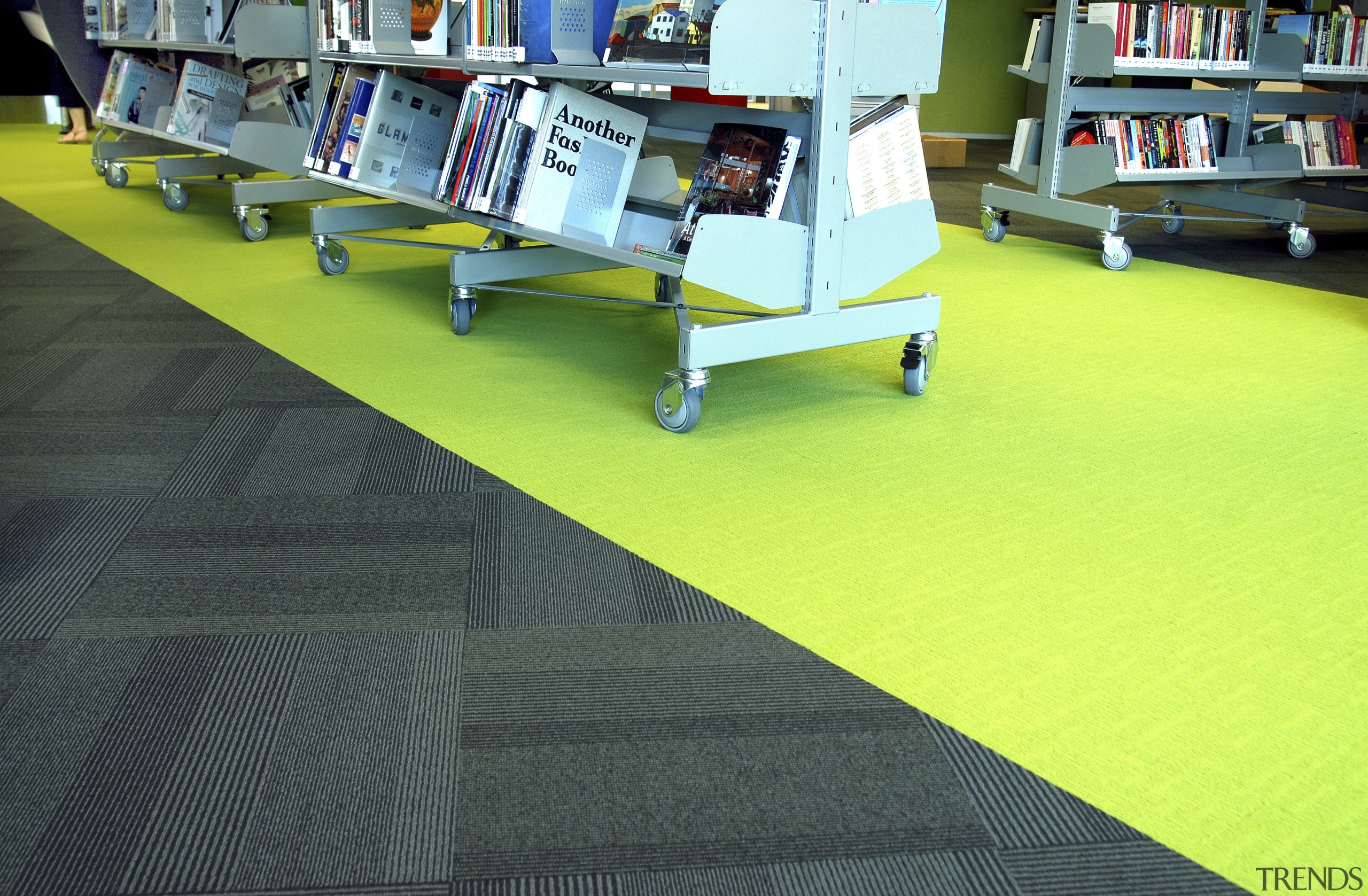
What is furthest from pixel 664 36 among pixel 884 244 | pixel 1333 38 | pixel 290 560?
pixel 1333 38

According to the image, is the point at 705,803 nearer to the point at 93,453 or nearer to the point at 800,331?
the point at 800,331

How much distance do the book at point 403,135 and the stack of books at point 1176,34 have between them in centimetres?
241

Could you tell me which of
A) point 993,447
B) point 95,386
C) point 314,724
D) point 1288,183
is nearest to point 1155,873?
point 314,724

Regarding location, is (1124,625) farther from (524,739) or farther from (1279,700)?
(524,739)

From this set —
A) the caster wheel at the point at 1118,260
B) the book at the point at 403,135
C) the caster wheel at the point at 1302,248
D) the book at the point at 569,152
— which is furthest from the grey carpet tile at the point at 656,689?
the caster wheel at the point at 1302,248

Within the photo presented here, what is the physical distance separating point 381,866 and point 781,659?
0.53 m

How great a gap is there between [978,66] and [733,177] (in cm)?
821

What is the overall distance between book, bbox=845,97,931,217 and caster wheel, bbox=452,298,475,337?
43.1 inches

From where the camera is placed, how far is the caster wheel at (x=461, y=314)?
2.78 meters

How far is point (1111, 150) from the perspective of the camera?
12.8 feet

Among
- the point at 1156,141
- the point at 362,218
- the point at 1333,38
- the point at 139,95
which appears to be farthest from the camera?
the point at 139,95

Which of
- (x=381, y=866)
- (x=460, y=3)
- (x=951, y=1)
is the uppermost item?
(x=951, y=1)

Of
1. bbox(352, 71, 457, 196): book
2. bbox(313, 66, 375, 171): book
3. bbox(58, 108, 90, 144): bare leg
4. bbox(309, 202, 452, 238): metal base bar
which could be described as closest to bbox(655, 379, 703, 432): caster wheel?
bbox(352, 71, 457, 196): book

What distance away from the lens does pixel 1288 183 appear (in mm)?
4871
